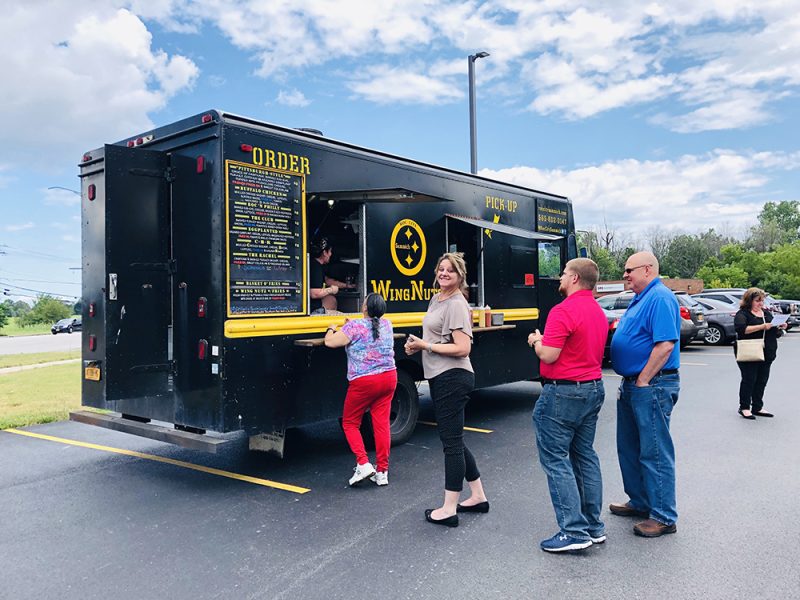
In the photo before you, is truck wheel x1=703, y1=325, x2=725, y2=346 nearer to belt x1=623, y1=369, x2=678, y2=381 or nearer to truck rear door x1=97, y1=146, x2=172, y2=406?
belt x1=623, y1=369, x2=678, y2=381

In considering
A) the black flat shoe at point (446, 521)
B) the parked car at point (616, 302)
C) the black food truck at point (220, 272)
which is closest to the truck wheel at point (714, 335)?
the parked car at point (616, 302)

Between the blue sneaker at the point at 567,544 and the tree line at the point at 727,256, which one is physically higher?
the tree line at the point at 727,256

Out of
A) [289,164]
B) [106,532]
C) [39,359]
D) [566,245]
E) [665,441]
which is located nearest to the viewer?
[665,441]

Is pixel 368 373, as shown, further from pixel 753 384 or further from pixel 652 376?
pixel 753 384

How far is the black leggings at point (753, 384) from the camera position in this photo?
27.2ft

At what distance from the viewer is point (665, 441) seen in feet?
13.8

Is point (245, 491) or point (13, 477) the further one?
point (13, 477)

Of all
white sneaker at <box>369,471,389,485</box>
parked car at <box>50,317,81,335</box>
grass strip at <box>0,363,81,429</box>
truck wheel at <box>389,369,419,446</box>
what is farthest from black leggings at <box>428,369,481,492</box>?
parked car at <box>50,317,81,335</box>

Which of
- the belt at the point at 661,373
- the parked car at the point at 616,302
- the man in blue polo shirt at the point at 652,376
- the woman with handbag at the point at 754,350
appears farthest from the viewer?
the parked car at the point at 616,302

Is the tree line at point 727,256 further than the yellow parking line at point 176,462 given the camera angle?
Yes

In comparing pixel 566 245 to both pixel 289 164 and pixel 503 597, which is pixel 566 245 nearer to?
pixel 289 164

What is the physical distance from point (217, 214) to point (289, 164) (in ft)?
2.80

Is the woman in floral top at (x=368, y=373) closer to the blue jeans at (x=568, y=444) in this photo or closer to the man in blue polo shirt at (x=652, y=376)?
the blue jeans at (x=568, y=444)

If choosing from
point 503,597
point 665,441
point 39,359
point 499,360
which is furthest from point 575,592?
point 39,359
